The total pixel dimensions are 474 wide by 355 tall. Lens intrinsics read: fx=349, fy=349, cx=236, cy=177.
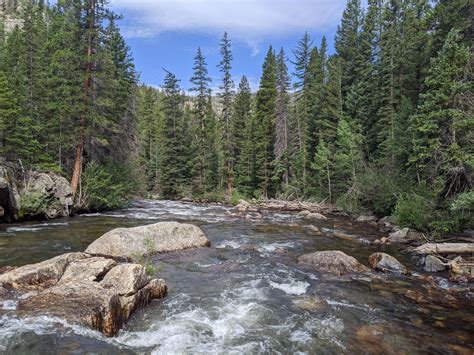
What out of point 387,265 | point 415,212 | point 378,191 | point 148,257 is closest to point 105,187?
point 148,257

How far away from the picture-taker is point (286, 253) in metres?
12.9

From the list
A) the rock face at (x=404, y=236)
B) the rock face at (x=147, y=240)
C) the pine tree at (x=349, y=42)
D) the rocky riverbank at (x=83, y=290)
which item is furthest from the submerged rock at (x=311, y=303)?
the pine tree at (x=349, y=42)

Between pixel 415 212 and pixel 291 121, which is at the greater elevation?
pixel 291 121

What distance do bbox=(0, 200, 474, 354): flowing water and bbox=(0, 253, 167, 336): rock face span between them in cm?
21

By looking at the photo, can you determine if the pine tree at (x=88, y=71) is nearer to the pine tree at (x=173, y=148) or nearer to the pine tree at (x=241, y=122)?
the pine tree at (x=173, y=148)

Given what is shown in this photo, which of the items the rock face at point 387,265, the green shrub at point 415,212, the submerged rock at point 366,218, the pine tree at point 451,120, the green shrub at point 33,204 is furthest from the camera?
the submerged rock at point 366,218

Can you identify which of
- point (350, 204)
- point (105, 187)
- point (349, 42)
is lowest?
point (350, 204)

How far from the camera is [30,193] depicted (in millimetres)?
18156

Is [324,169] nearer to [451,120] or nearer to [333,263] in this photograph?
[451,120]

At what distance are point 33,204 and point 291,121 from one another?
1092 inches

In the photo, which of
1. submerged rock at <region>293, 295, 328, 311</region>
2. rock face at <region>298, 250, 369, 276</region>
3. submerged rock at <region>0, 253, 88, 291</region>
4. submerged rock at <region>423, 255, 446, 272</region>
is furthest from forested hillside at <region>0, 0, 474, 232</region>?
submerged rock at <region>0, 253, 88, 291</region>

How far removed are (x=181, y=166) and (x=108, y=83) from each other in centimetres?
1957

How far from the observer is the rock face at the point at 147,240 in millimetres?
10656

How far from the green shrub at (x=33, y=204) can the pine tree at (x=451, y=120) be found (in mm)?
18615
